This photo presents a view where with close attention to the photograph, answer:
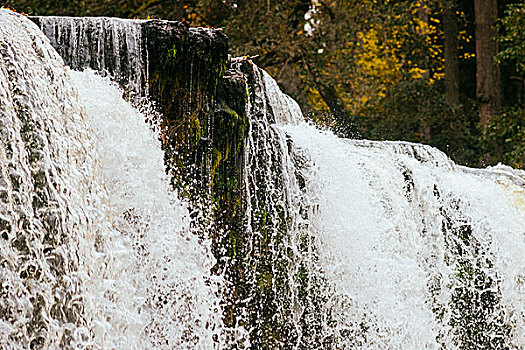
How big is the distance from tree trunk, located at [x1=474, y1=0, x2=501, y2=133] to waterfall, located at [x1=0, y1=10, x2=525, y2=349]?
5.46 meters

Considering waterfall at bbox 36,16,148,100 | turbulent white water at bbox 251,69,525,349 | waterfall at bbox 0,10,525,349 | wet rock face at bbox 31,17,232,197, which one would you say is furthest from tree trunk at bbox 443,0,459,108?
waterfall at bbox 36,16,148,100

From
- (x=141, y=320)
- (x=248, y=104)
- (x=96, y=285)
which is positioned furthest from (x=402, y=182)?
(x=96, y=285)

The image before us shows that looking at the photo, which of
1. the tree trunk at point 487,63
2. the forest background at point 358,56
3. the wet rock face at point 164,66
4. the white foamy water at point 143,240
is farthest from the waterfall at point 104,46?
the tree trunk at point 487,63

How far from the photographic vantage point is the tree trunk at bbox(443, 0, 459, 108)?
11.6 metres

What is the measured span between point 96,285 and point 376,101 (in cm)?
982

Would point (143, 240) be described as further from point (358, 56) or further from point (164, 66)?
point (358, 56)

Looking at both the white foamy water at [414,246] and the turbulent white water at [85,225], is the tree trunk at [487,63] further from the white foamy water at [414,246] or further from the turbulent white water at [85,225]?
the turbulent white water at [85,225]

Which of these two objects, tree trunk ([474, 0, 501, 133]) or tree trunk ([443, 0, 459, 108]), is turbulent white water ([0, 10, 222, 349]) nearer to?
tree trunk ([474, 0, 501, 133])

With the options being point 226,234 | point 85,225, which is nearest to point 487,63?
point 226,234

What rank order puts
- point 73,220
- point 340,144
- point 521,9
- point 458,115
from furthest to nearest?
point 458,115
point 521,9
point 340,144
point 73,220

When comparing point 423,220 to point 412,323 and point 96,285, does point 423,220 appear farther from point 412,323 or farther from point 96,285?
point 96,285

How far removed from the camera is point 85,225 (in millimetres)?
2814

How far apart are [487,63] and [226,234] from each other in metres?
8.51

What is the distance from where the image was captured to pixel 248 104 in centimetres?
405
